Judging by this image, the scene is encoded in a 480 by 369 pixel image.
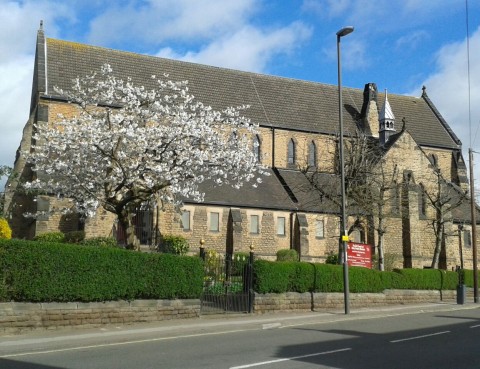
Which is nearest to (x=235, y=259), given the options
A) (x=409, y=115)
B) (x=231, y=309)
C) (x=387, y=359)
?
(x=231, y=309)

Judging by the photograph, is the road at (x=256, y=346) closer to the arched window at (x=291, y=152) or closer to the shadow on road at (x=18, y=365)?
the shadow on road at (x=18, y=365)

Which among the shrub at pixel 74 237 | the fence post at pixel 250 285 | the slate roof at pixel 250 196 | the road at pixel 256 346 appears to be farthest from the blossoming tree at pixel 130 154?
the slate roof at pixel 250 196

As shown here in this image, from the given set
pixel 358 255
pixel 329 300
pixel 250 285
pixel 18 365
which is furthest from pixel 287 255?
pixel 18 365

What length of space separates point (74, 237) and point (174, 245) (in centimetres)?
548

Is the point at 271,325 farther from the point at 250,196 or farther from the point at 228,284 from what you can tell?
the point at 250,196

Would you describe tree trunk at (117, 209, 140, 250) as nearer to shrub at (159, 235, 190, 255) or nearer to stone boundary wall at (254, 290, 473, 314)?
stone boundary wall at (254, 290, 473, 314)

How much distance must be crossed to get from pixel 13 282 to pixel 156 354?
521 centimetres

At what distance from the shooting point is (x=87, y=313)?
16.7 metres

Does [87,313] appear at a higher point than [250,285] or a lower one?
lower

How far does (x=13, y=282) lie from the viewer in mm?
15164

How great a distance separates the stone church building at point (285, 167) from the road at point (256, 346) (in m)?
14.0

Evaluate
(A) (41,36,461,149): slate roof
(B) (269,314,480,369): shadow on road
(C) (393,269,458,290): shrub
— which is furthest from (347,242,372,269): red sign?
(A) (41,36,461,149): slate roof

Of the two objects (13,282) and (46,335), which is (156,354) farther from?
(13,282)

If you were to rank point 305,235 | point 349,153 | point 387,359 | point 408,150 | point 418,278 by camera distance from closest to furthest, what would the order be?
point 387,359, point 418,278, point 349,153, point 305,235, point 408,150
